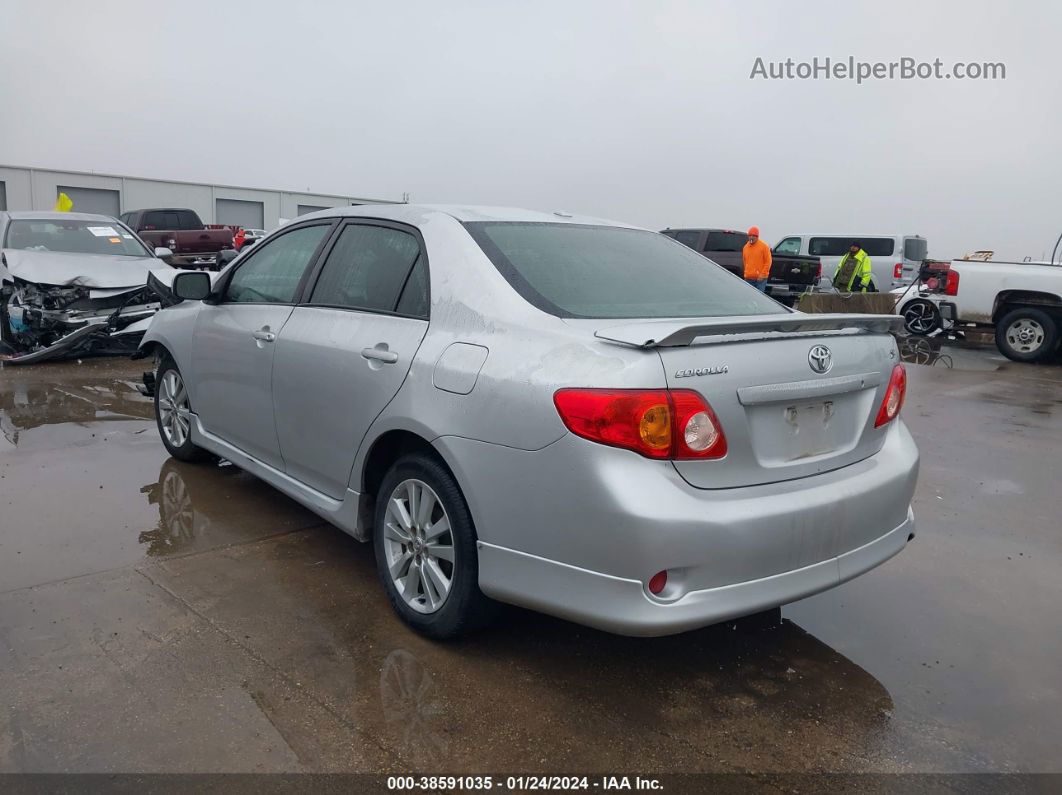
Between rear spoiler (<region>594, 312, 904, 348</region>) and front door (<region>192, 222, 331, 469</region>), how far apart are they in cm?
199

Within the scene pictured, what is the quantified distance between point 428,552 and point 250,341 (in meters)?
1.74

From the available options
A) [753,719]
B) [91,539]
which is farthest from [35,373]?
[753,719]

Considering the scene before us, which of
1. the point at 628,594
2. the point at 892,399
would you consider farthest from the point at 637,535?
the point at 892,399

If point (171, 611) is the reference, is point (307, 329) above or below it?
above

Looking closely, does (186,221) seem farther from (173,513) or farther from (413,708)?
(413,708)

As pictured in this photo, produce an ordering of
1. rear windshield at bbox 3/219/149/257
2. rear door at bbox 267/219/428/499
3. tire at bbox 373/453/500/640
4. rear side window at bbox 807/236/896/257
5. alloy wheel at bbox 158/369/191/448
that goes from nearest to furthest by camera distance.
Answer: tire at bbox 373/453/500/640 < rear door at bbox 267/219/428/499 < alloy wheel at bbox 158/369/191/448 < rear windshield at bbox 3/219/149/257 < rear side window at bbox 807/236/896/257

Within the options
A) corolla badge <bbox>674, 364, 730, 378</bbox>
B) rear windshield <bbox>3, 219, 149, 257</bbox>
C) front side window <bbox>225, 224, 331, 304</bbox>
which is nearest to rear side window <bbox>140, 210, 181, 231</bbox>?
rear windshield <bbox>3, 219, 149, 257</bbox>

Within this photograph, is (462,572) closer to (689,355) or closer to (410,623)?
(410,623)

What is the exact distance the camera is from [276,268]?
14.4ft

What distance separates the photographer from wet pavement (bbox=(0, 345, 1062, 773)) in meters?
2.59

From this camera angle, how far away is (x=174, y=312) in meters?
5.23

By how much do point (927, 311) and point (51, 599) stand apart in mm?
13823

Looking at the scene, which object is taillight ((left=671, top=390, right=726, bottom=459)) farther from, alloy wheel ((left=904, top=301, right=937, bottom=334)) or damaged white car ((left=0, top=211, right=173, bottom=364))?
alloy wheel ((left=904, top=301, right=937, bottom=334))

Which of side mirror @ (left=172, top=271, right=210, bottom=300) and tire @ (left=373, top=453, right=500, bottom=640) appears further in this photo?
side mirror @ (left=172, top=271, right=210, bottom=300)
